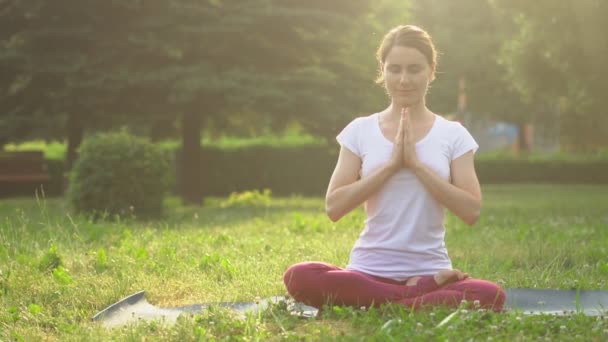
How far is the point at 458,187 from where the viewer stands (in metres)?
4.73

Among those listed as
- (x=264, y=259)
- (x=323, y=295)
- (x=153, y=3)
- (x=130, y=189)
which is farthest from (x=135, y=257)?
(x=153, y=3)

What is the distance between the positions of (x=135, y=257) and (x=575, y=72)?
1169 cm

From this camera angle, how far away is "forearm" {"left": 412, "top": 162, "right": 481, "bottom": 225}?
4609mm

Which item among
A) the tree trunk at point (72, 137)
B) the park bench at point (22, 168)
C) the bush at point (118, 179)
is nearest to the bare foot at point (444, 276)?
the bush at point (118, 179)

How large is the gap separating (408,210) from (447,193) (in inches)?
10.3

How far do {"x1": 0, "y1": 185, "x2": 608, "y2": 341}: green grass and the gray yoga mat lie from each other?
12 cm

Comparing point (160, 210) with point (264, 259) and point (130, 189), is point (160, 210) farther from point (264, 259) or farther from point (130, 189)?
point (264, 259)

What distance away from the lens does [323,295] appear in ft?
15.9

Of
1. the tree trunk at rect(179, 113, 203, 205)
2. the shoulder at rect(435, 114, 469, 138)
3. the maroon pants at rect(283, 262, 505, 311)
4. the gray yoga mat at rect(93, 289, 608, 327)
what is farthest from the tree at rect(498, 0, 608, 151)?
the maroon pants at rect(283, 262, 505, 311)

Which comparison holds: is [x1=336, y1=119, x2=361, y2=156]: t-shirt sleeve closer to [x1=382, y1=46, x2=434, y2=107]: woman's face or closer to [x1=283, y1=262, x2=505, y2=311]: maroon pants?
[x1=382, y1=46, x2=434, y2=107]: woman's face

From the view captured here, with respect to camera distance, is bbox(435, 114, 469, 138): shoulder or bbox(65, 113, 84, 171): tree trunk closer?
bbox(435, 114, 469, 138): shoulder

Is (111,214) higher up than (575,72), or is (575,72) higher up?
(575,72)

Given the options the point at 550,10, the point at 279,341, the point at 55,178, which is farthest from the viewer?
the point at 55,178

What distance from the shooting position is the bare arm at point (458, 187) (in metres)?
4.61
